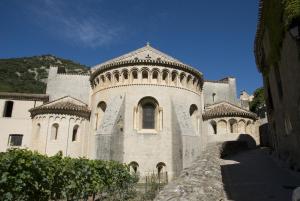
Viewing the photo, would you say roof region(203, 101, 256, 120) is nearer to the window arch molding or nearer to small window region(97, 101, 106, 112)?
the window arch molding

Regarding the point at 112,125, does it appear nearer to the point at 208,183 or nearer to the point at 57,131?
the point at 57,131

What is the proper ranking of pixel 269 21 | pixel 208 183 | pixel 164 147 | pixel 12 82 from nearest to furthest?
pixel 208 183, pixel 269 21, pixel 164 147, pixel 12 82

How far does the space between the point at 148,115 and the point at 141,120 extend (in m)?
0.72

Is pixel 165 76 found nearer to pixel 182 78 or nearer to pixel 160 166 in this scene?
pixel 182 78

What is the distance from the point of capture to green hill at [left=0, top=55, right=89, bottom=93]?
231ft

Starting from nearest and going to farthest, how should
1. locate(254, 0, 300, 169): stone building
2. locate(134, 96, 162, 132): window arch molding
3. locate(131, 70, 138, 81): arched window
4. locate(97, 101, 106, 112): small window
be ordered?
locate(254, 0, 300, 169): stone building, locate(134, 96, 162, 132): window arch molding, locate(131, 70, 138, 81): arched window, locate(97, 101, 106, 112): small window

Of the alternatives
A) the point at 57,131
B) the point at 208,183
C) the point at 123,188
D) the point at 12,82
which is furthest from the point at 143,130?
the point at 12,82

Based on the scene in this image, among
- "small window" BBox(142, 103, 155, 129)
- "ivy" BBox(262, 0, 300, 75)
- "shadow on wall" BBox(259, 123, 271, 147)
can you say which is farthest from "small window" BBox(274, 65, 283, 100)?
"shadow on wall" BBox(259, 123, 271, 147)

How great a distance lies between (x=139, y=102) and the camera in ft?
73.2

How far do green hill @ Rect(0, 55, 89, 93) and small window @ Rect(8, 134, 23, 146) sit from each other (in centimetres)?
3999

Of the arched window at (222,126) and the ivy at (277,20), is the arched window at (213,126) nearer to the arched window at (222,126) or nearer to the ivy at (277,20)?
the arched window at (222,126)

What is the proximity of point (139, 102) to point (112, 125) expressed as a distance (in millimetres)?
2846

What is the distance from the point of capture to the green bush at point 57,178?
832 cm

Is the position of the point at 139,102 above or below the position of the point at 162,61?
below
